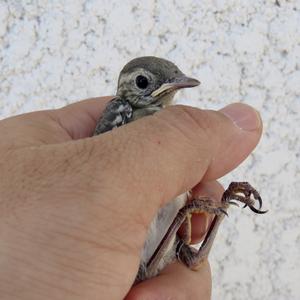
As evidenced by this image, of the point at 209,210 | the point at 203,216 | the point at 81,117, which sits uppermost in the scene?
the point at 81,117

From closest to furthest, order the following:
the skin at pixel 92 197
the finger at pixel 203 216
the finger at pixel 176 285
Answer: the skin at pixel 92 197, the finger at pixel 176 285, the finger at pixel 203 216

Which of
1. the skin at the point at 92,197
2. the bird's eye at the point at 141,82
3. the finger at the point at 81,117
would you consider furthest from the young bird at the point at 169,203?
the skin at the point at 92,197

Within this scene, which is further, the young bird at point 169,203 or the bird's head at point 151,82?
the bird's head at point 151,82

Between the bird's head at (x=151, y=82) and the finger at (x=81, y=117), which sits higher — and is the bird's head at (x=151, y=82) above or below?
above

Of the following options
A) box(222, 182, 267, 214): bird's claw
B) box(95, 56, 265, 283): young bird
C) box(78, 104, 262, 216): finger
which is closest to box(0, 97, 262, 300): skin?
box(78, 104, 262, 216): finger

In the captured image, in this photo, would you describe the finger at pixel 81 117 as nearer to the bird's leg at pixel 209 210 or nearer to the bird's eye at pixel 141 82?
the bird's eye at pixel 141 82

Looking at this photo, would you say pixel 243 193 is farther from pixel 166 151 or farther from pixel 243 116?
pixel 166 151

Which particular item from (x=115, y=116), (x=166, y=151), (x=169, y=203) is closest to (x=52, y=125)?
(x=115, y=116)

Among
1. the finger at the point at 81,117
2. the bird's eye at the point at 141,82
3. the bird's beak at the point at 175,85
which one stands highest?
the bird's eye at the point at 141,82
